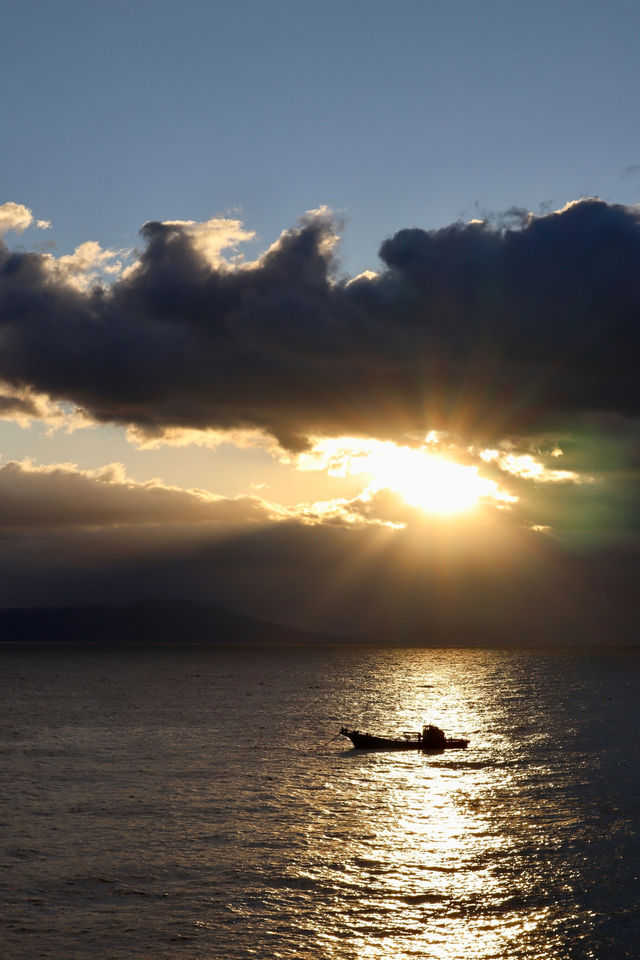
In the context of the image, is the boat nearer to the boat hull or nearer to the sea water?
the boat hull

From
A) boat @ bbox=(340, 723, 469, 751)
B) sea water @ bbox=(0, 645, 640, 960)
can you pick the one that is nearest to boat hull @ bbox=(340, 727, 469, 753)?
boat @ bbox=(340, 723, 469, 751)

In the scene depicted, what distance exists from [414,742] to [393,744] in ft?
8.96

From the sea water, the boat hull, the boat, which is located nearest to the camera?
the sea water

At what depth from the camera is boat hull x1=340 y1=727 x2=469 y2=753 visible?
342 feet

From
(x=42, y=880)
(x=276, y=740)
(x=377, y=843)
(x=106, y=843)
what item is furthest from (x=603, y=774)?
(x=42, y=880)

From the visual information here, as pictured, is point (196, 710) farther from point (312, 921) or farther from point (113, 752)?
point (312, 921)

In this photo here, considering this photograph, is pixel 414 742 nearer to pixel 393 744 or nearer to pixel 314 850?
pixel 393 744

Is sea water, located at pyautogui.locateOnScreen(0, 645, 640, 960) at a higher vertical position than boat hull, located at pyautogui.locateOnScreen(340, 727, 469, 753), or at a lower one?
higher

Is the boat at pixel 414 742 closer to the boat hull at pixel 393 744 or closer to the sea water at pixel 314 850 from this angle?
the boat hull at pixel 393 744

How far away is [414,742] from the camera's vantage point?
108 m

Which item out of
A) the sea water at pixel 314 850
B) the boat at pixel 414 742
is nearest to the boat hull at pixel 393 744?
the boat at pixel 414 742

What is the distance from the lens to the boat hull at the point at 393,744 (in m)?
104

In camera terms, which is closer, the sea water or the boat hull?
the sea water

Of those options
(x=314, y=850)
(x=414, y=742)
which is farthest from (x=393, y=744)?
(x=314, y=850)
